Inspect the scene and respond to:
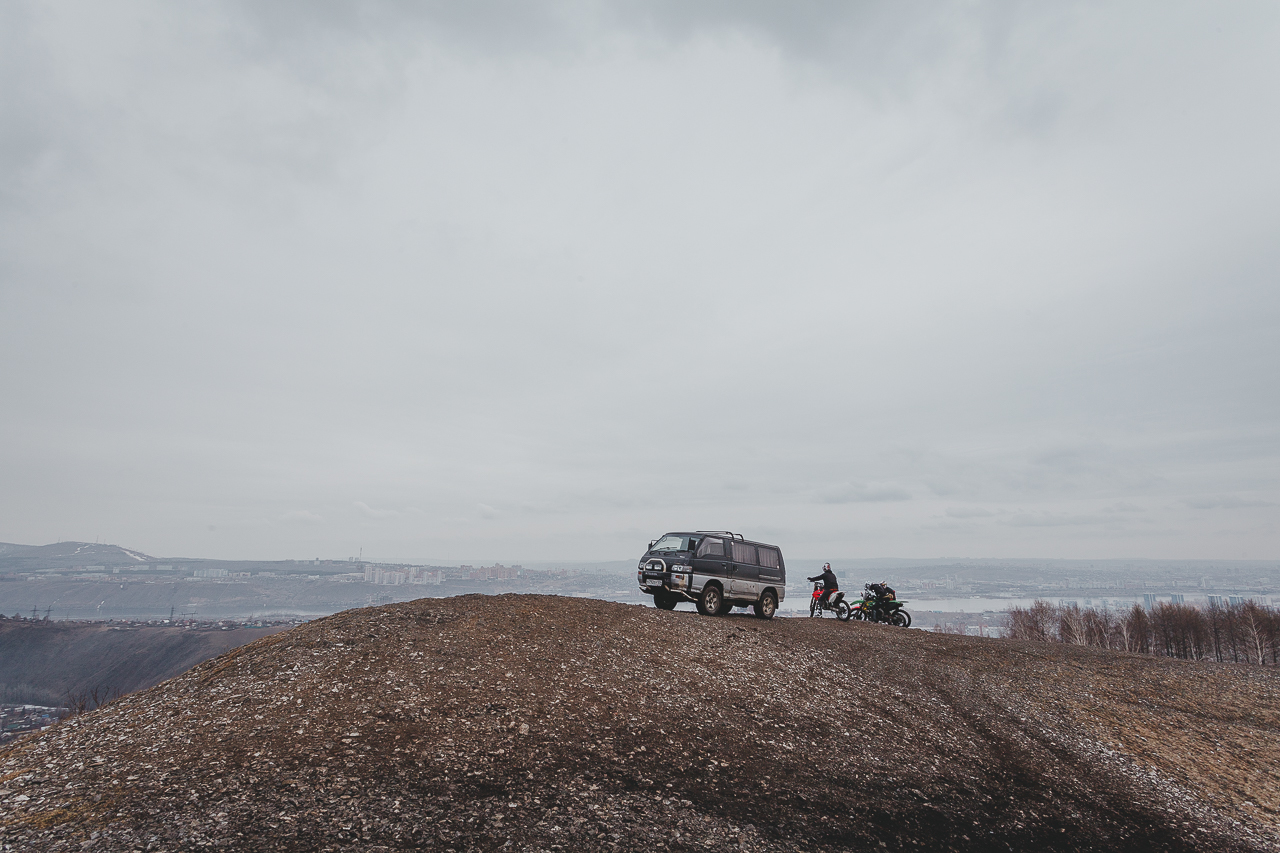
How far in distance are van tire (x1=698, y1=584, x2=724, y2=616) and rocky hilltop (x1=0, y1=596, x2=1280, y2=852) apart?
3888 mm

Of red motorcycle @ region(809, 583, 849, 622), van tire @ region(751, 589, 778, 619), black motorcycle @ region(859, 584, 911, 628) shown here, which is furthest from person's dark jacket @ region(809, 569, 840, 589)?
van tire @ region(751, 589, 778, 619)

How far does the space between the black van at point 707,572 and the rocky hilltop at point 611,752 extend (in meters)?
3.95

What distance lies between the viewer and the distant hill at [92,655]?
119m

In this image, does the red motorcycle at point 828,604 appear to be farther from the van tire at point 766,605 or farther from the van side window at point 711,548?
the van side window at point 711,548

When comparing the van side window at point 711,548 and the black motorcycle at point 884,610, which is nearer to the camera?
the van side window at point 711,548

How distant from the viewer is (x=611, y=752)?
917cm

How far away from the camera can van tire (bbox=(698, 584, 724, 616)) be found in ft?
65.6

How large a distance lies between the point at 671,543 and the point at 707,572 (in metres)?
1.69

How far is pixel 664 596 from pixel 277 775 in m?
14.6

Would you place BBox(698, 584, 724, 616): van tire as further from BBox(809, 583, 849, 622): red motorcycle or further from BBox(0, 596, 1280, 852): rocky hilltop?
BBox(809, 583, 849, 622): red motorcycle

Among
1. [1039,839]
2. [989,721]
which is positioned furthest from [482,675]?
[989,721]

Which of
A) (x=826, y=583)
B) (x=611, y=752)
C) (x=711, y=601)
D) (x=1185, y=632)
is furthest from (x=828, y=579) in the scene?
(x=1185, y=632)

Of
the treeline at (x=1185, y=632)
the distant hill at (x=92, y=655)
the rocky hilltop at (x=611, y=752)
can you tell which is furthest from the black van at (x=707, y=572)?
the distant hill at (x=92, y=655)

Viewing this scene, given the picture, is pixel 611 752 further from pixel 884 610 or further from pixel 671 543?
pixel 884 610
